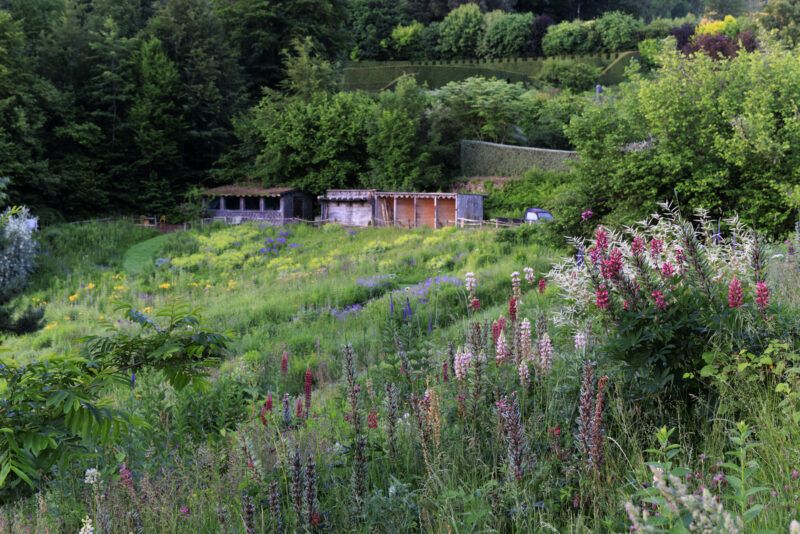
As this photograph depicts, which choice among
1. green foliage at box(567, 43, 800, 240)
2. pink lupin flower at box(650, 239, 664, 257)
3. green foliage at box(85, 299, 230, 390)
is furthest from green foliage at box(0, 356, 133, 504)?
green foliage at box(567, 43, 800, 240)

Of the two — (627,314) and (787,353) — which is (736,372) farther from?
(627,314)

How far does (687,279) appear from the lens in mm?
3582

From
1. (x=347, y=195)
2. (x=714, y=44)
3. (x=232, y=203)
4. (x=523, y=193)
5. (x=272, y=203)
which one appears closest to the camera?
(x=523, y=193)

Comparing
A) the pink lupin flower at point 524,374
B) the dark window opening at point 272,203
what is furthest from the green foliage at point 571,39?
the pink lupin flower at point 524,374

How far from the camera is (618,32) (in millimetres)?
51781

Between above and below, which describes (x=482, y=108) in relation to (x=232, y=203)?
above

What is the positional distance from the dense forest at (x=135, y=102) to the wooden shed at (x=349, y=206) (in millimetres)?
2370

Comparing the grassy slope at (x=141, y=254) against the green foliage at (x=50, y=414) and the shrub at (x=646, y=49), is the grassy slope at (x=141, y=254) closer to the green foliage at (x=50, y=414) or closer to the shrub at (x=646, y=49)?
the green foliage at (x=50, y=414)

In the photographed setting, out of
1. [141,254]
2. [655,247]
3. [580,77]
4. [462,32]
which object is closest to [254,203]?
[141,254]

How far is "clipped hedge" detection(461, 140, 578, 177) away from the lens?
29.6 meters

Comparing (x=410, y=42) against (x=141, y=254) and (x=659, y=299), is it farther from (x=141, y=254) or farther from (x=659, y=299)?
(x=659, y=299)

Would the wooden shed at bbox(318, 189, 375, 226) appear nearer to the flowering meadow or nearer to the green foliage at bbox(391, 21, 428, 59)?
the flowering meadow

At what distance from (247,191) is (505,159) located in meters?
14.0

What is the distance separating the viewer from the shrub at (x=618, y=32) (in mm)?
51406
